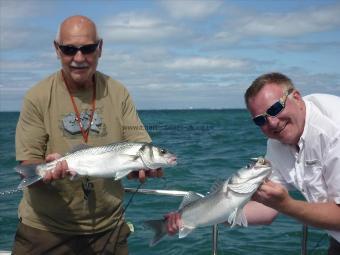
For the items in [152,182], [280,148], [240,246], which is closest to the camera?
[280,148]

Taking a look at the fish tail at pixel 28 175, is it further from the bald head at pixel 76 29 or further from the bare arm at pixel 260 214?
the bare arm at pixel 260 214

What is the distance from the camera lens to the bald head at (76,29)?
14.5 ft

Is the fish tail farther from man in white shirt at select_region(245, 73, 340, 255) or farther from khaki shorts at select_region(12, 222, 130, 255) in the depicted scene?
man in white shirt at select_region(245, 73, 340, 255)

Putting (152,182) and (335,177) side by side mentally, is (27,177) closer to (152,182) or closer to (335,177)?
(335,177)

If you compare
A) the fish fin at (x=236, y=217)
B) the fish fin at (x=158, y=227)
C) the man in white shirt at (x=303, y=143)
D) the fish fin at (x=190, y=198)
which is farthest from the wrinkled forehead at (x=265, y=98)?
the fish fin at (x=158, y=227)

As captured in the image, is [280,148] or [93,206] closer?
[280,148]

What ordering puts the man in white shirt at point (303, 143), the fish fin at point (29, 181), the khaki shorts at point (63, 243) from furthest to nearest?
the khaki shorts at point (63, 243) < the fish fin at point (29, 181) < the man in white shirt at point (303, 143)

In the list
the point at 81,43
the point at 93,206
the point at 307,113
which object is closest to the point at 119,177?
the point at 93,206

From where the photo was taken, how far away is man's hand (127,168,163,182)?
183 inches

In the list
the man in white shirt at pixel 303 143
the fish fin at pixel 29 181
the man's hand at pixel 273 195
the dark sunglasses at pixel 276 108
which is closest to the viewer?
the man's hand at pixel 273 195

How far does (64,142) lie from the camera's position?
457 centimetres

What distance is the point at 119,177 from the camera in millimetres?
4484

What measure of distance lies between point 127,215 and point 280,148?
7.53m

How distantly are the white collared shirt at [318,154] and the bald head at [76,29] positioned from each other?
6.51 feet
